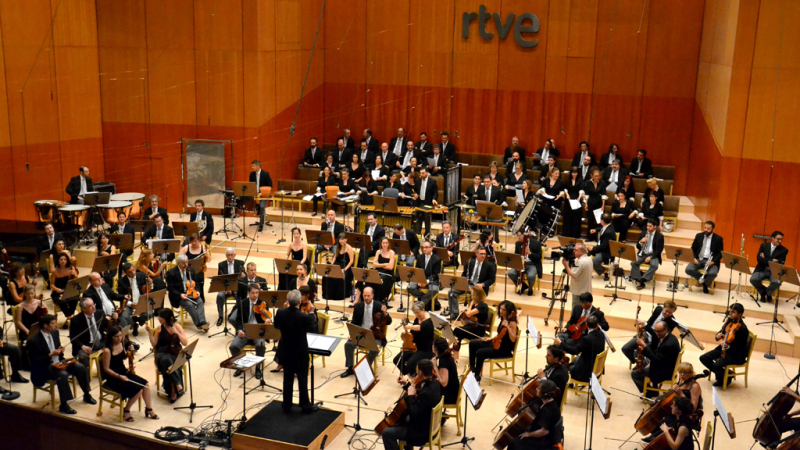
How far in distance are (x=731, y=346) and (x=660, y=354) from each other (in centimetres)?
131

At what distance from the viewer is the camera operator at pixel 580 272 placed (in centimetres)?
1164

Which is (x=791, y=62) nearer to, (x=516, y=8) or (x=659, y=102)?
(x=659, y=102)

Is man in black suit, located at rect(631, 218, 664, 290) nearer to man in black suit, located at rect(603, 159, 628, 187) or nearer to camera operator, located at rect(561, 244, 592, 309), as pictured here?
camera operator, located at rect(561, 244, 592, 309)

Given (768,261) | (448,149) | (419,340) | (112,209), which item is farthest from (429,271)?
(112,209)

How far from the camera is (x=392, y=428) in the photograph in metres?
8.21

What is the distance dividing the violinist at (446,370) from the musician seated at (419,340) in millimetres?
677

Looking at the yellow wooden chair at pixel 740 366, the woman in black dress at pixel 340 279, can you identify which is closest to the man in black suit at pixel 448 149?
the woman in black dress at pixel 340 279

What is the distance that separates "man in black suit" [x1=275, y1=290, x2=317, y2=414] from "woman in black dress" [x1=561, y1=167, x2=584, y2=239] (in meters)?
7.84

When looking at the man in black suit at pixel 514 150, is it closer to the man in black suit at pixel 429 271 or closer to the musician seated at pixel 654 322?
the man in black suit at pixel 429 271

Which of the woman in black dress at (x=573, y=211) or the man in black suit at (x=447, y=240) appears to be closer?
the man in black suit at (x=447, y=240)

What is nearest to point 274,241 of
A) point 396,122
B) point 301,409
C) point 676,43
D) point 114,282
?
point 114,282

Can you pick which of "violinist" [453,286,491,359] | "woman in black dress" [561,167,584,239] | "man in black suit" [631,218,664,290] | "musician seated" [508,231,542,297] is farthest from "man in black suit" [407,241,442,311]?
"woman in black dress" [561,167,584,239]

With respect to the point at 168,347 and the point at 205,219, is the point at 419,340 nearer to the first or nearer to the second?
the point at 168,347

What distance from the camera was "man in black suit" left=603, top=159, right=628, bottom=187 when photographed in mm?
16172
